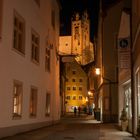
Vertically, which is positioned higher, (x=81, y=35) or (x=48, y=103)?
(x=81, y=35)

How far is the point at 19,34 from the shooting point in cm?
2392

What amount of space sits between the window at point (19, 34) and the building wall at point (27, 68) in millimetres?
357

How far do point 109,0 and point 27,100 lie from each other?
25935 mm

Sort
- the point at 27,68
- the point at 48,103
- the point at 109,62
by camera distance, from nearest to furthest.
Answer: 1. the point at 27,68
2. the point at 48,103
3. the point at 109,62

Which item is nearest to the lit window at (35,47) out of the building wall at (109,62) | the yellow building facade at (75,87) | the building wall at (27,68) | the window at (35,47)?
the window at (35,47)

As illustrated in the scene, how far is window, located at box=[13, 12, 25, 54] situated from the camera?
74.3 feet

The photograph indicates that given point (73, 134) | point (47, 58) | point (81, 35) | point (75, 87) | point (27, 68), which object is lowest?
point (73, 134)

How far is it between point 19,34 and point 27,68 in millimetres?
2412

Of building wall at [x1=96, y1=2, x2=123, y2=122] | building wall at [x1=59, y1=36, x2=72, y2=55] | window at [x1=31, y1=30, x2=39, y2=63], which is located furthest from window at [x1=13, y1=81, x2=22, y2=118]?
building wall at [x1=59, y1=36, x2=72, y2=55]

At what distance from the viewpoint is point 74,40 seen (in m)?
150

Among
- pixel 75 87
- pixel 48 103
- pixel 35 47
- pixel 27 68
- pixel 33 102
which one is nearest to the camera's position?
pixel 27 68

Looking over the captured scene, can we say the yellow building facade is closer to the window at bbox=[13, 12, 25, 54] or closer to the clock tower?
the clock tower

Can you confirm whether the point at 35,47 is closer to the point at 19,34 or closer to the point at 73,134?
the point at 19,34

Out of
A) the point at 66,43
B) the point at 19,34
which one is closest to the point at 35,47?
the point at 19,34
